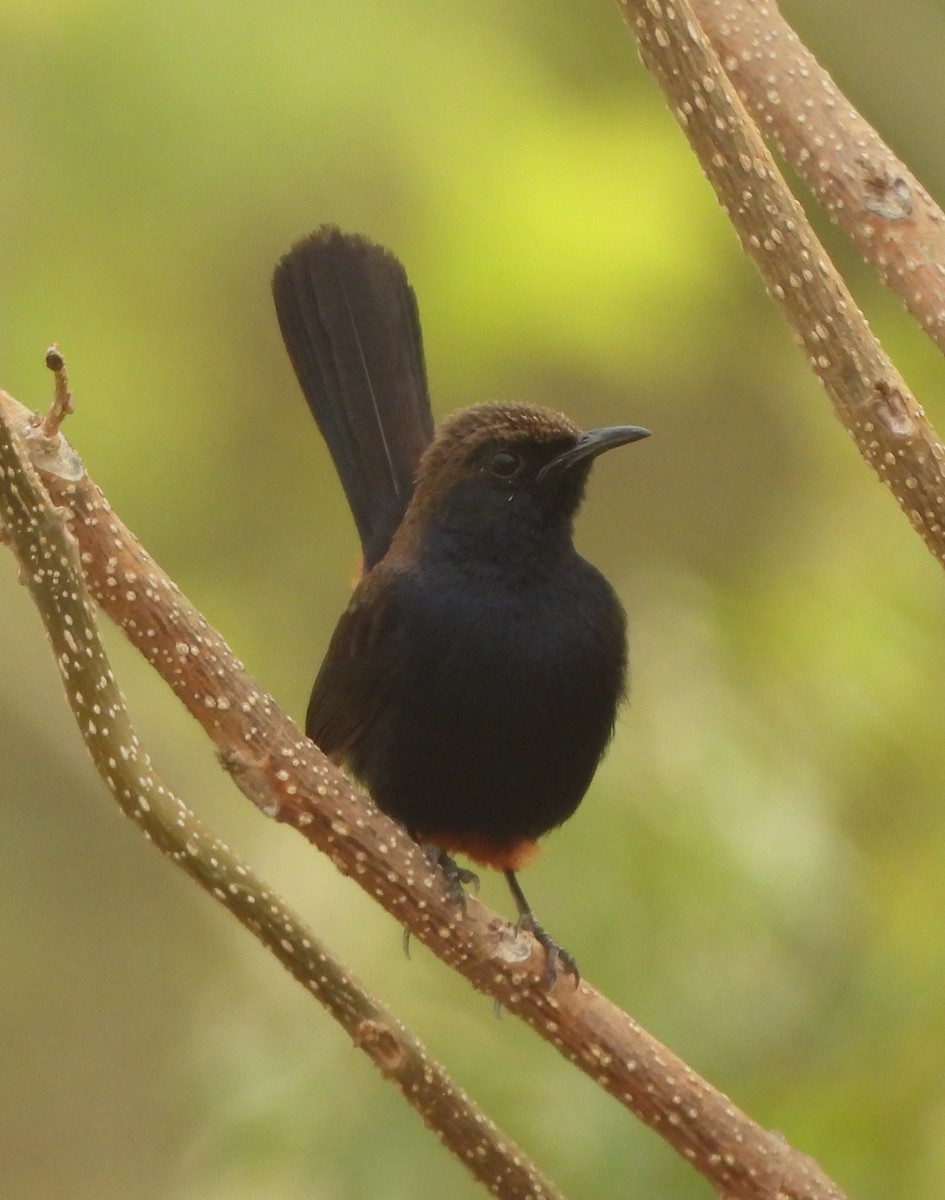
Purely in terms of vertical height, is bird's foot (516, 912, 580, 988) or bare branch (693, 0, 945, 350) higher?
bare branch (693, 0, 945, 350)

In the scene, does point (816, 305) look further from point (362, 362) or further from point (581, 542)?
point (581, 542)

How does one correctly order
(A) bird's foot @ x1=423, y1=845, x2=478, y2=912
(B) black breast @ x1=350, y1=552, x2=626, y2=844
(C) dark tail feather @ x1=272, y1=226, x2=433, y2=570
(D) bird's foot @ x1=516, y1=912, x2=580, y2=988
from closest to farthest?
(D) bird's foot @ x1=516, y1=912, x2=580, y2=988 → (A) bird's foot @ x1=423, y1=845, x2=478, y2=912 → (B) black breast @ x1=350, y1=552, x2=626, y2=844 → (C) dark tail feather @ x1=272, y1=226, x2=433, y2=570

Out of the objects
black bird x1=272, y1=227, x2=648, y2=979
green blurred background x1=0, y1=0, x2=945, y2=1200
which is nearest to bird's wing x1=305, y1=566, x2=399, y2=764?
black bird x1=272, y1=227, x2=648, y2=979

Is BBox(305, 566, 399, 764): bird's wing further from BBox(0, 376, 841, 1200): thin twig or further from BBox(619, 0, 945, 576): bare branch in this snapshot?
BBox(619, 0, 945, 576): bare branch

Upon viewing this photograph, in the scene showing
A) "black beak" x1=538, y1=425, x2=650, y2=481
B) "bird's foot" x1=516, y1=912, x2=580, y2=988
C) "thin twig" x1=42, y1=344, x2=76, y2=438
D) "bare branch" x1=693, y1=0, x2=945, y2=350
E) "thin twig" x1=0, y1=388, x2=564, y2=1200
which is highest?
"bare branch" x1=693, y1=0, x2=945, y2=350

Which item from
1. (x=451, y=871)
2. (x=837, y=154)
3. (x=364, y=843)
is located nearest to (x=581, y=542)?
(x=451, y=871)

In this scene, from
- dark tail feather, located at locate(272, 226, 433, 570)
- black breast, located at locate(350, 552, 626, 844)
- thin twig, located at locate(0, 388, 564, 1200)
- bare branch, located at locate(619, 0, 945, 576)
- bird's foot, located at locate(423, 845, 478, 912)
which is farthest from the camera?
dark tail feather, located at locate(272, 226, 433, 570)
